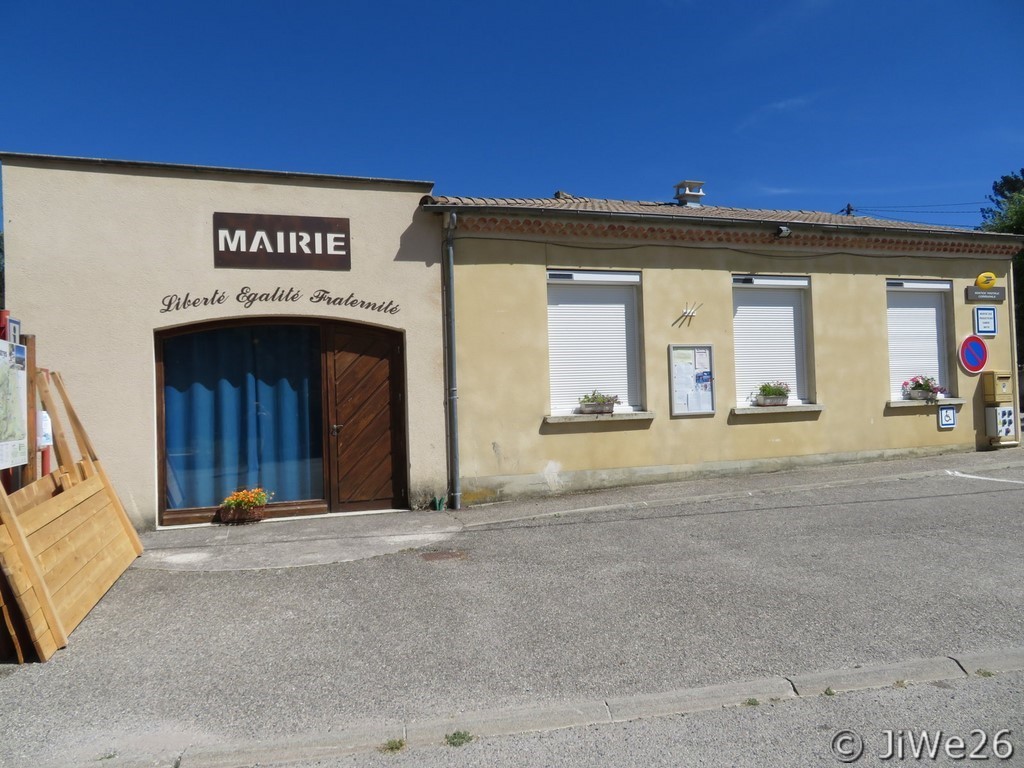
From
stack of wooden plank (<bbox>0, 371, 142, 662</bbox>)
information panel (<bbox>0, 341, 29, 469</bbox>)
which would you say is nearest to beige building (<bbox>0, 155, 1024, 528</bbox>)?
stack of wooden plank (<bbox>0, 371, 142, 662</bbox>)

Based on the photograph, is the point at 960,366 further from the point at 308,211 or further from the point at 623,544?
the point at 308,211

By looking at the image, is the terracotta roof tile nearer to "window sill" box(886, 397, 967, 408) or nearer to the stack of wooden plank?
"window sill" box(886, 397, 967, 408)

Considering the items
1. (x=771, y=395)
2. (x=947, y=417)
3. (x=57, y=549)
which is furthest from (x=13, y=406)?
(x=947, y=417)

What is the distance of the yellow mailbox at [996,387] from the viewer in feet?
41.9

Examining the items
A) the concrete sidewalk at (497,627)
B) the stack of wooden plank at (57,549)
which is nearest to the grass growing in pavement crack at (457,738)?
the concrete sidewalk at (497,627)

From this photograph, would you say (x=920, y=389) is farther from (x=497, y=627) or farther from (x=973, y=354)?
(x=497, y=627)

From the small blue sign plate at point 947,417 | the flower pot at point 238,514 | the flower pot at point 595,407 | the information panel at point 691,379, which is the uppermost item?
the information panel at point 691,379

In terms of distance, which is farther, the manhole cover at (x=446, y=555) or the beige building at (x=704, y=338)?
the beige building at (x=704, y=338)

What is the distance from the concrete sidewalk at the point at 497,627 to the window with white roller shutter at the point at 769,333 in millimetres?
3273

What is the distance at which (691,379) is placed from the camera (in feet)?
35.9

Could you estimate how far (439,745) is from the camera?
3.71 metres

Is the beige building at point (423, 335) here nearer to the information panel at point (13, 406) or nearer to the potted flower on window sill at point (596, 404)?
the potted flower on window sill at point (596, 404)

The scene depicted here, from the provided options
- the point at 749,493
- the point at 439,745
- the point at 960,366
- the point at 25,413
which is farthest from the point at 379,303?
the point at 960,366

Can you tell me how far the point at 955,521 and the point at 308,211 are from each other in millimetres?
8309
